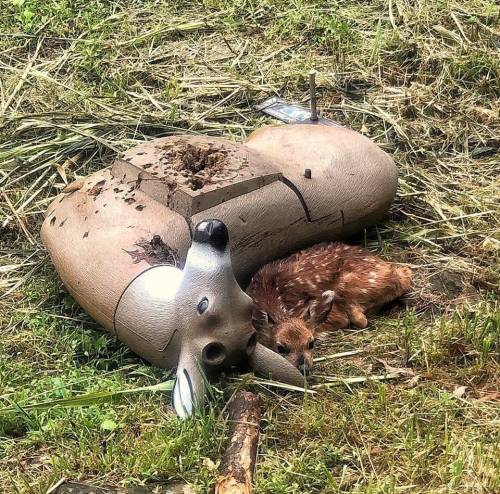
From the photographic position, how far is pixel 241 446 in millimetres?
3949

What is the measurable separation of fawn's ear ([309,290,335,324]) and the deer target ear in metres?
0.24

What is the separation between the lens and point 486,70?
278 inches

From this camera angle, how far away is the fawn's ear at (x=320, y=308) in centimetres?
490

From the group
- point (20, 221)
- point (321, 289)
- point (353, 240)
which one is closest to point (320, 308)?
point (321, 289)

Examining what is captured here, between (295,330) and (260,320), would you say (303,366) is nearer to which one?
(295,330)

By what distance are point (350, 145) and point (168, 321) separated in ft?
6.00

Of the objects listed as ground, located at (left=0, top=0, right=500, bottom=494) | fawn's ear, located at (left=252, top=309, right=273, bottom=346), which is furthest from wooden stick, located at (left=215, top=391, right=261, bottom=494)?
fawn's ear, located at (left=252, top=309, right=273, bottom=346)

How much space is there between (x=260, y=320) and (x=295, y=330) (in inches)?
8.5

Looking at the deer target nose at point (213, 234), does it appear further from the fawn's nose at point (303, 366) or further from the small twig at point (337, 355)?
the small twig at point (337, 355)

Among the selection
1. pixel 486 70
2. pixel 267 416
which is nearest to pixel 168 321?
pixel 267 416

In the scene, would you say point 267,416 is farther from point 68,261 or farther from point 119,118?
point 119,118

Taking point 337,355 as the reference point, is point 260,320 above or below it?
above

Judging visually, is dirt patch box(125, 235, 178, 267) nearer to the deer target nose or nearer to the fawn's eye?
the deer target nose

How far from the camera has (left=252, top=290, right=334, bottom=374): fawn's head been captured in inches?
180
